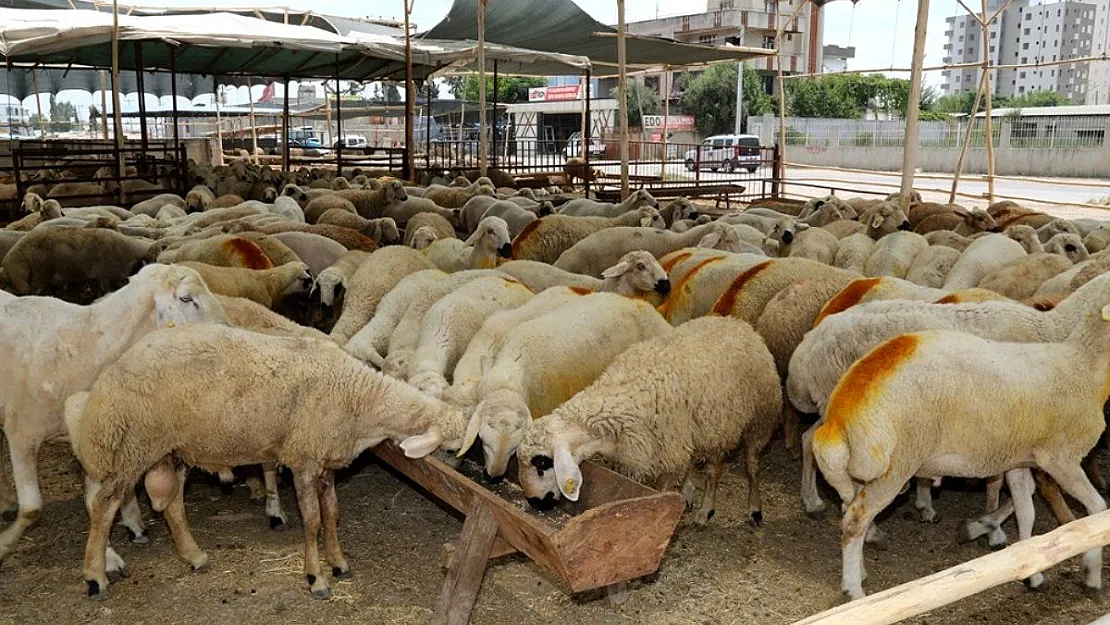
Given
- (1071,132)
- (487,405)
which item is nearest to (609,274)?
(487,405)

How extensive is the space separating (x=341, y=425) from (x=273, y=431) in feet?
1.04

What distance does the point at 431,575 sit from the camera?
467 cm

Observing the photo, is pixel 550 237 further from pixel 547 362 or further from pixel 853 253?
pixel 547 362

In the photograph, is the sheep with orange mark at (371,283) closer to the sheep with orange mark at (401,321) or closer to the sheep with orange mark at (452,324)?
the sheep with orange mark at (401,321)

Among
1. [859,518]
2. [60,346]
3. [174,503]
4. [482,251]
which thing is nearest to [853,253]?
[482,251]

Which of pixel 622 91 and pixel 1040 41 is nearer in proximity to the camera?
pixel 622 91

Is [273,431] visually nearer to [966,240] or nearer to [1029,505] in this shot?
[1029,505]

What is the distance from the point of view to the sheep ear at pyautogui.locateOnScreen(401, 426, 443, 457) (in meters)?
4.20

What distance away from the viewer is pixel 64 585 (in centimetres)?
446

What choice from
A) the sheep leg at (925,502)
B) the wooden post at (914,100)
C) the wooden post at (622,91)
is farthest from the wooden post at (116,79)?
the sheep leg at (925,502)

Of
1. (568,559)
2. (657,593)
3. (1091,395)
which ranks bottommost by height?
(657,593)

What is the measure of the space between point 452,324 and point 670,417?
5.39 ft

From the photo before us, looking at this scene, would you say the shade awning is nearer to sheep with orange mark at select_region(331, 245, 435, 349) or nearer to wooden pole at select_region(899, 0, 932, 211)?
wooden pole at select_region(899, 0, 932, 211)

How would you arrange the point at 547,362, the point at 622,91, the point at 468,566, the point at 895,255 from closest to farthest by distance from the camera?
the point at 468,566
the point at 547,362
the point at 895,255
the point at 622,91
